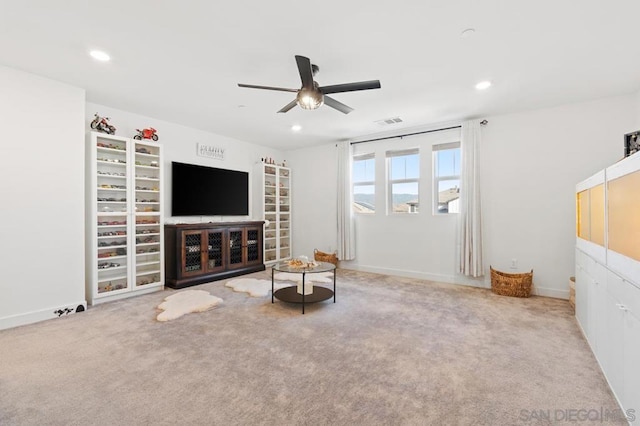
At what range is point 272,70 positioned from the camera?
9.62 feet

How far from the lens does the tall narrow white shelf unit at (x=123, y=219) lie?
3.66 meters

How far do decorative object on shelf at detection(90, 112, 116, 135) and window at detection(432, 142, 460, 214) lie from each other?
496cm

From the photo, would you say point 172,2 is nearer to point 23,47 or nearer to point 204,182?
point 23,47

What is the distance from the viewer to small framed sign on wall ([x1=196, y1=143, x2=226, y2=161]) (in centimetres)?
515

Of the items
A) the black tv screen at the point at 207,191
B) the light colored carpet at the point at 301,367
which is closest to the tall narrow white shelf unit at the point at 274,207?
the black tv screen at the point at 207,191

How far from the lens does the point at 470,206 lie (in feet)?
14.5

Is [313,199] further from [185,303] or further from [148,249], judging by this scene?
[185,303]

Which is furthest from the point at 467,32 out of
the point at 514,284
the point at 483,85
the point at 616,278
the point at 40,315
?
the point at 40,315

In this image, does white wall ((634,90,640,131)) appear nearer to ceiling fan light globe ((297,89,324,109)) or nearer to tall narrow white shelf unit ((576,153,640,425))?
tall narrow white shelf unit ((576,153,640,425))

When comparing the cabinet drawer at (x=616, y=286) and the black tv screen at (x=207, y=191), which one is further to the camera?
the black tv screen at (x=207, y=191)

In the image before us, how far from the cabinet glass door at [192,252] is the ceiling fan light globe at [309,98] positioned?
2958 millimetres

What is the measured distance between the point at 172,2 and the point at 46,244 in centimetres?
296

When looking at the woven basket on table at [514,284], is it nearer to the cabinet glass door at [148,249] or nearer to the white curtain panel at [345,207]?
the white curtain panel at [345,207]

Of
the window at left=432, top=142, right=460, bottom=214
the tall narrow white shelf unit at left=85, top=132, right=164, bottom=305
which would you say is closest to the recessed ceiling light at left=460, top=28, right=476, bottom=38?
the window at left=432, top=142, right=460, bottom=214
